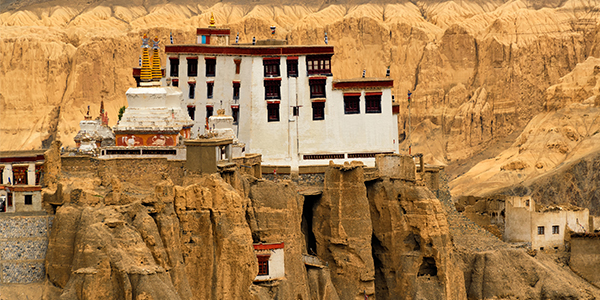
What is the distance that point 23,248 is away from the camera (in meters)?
58.8

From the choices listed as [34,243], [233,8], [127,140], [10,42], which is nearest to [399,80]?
[233,8]

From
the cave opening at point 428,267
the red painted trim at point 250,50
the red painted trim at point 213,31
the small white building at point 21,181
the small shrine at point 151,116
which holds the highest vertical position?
the red painted trim at point 213,31

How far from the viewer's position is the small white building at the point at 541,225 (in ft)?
298

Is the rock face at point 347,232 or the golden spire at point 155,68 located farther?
the rock face at point 347,232

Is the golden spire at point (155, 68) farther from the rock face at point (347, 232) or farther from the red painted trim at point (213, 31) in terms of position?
the rock face at point (347, 232)

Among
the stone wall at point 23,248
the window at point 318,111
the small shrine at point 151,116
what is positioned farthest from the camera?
the window at point 318,111

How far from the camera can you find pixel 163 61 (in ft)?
368

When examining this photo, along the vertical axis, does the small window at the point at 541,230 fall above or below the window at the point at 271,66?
below

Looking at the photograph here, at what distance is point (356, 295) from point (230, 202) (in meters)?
15.9

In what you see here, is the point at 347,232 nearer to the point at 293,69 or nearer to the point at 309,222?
the point at 309,222

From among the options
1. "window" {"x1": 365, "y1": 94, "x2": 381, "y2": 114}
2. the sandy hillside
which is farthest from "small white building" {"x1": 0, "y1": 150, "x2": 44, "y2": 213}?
the sandy hillside

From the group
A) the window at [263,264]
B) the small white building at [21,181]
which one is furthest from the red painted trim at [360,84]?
the small white building at [21,181]

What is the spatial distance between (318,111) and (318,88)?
150 cm

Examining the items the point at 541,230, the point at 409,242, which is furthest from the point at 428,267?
the point at 541,230
